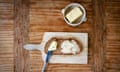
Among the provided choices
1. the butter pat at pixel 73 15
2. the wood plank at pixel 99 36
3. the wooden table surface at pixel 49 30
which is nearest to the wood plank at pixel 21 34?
the wooden table surface at pixel 49 30

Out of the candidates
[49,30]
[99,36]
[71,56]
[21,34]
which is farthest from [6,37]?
[99,36]

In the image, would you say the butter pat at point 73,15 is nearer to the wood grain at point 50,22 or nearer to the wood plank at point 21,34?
the wood grain at point 50,22

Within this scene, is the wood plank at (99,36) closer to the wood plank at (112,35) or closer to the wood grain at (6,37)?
the wood plank at (112,35)

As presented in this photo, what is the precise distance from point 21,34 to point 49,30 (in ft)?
0.42

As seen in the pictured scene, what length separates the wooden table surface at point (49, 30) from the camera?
98cm

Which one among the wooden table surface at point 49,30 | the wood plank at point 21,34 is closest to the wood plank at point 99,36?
the wooden table surface at point 49,30

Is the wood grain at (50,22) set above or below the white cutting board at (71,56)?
above

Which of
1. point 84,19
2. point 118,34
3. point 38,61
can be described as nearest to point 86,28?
point 84,19

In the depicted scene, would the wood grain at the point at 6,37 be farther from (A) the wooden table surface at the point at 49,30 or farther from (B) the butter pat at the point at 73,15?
(B) the butter pat at the point at 73,15

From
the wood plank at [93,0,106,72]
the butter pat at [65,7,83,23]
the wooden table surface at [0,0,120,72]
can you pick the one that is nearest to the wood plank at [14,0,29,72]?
the wooden table surface at [0,0,120,72]

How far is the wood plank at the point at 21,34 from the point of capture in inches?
38.6

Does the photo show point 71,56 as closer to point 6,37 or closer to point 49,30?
point 49,30

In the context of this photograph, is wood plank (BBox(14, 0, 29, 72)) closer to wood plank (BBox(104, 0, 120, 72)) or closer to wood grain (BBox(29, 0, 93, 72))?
wood grain (BBox(29, 0, 93, 72))

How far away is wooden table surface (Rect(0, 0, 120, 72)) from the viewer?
98 cm
